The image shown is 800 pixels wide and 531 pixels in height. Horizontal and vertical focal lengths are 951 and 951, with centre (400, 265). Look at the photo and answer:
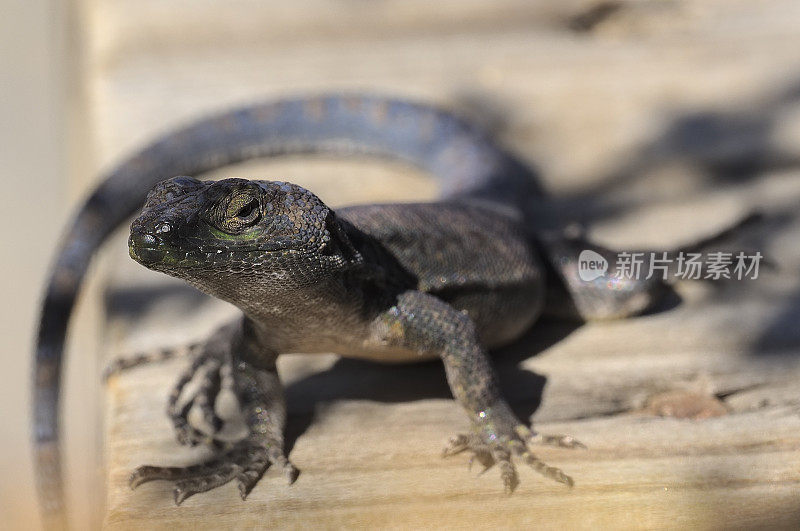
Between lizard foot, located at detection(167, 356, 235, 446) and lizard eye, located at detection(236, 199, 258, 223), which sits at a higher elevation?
lizard eye, located at detection(236, 199, 258, 223)

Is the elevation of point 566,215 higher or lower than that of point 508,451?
higher

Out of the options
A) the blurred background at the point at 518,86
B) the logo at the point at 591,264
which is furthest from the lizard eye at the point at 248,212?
the logo at the point at 591,264

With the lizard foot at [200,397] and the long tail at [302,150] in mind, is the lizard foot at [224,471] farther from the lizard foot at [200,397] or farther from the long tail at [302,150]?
the long tail at [302,150]

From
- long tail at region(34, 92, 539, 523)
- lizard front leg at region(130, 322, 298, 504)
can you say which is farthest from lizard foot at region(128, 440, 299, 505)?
long tail at region(34, 92, 539, 523)

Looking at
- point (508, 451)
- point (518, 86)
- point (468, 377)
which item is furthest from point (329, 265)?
point (518, 86)

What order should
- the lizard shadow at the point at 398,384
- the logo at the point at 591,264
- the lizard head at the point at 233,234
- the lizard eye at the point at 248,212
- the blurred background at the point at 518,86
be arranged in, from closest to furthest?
the lizard head at the point at 233,234
the lizard eye at the point at 248,212
the lizard shadow at the point at 398,384
the logo at the point at 591,264
the blurred background at the point at 518,86

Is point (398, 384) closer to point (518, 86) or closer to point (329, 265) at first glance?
point (329, 265)

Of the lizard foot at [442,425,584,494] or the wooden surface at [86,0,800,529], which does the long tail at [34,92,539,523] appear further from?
the lizard foot at [442,425,584,494]
